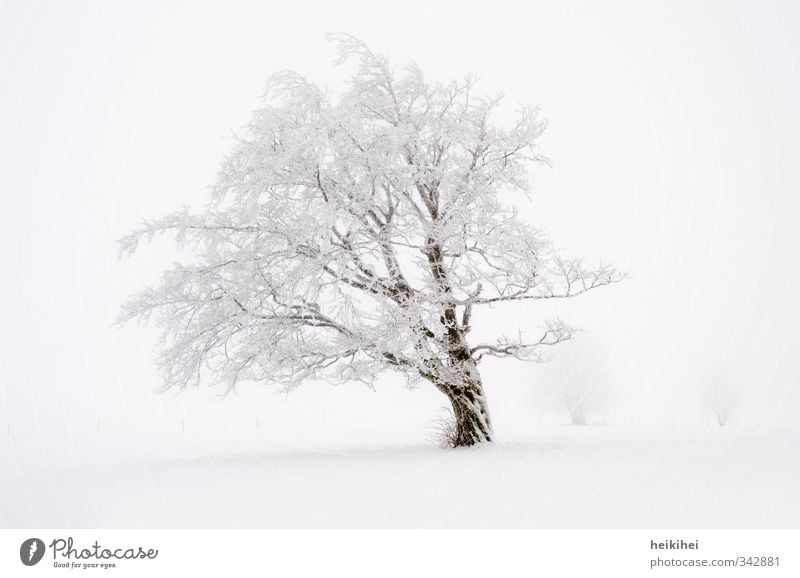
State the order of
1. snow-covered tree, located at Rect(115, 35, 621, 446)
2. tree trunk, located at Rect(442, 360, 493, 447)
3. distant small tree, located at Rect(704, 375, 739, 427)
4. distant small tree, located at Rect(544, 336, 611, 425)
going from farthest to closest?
distant small tree, located at Rect(704, 375, 739, 427) < distant small tree, located at Rect(544, 336, 611, 425) < tree trunk, located at Rect(442, 360, 493, 447) < snow-covered tree, located at Rect(115, 35, 621, 446)

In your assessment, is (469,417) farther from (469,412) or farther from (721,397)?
(721,397)

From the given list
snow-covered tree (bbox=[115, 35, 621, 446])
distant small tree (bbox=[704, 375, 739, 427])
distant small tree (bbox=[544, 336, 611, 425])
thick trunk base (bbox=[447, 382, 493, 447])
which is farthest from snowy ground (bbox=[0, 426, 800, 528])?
distant small tree (bbox=[704, 375, 739, 427])

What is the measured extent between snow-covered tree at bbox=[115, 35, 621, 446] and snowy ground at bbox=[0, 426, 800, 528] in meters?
1.99

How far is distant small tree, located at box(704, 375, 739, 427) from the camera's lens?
111ft

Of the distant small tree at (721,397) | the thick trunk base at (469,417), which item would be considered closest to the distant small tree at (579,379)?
the distant small tree at (721,397)

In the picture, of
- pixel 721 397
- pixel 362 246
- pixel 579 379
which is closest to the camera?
pixel 362 246

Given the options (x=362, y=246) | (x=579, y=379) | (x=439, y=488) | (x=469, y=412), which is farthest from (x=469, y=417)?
(x=579, y=379)

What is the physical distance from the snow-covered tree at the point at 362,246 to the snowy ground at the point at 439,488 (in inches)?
78.2

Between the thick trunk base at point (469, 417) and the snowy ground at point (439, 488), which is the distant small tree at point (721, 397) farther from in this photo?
the thick trunk base at point (469, 417)

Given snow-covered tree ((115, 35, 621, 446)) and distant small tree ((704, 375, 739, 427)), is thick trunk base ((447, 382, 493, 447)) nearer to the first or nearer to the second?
snow-covered tree ((115, 35, 621, 446))

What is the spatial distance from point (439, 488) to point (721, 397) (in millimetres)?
33819

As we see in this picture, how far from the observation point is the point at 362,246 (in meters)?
10.7

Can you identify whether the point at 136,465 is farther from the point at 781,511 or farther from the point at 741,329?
the point at 741,329

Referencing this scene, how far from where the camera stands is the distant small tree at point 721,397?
33.9 m
